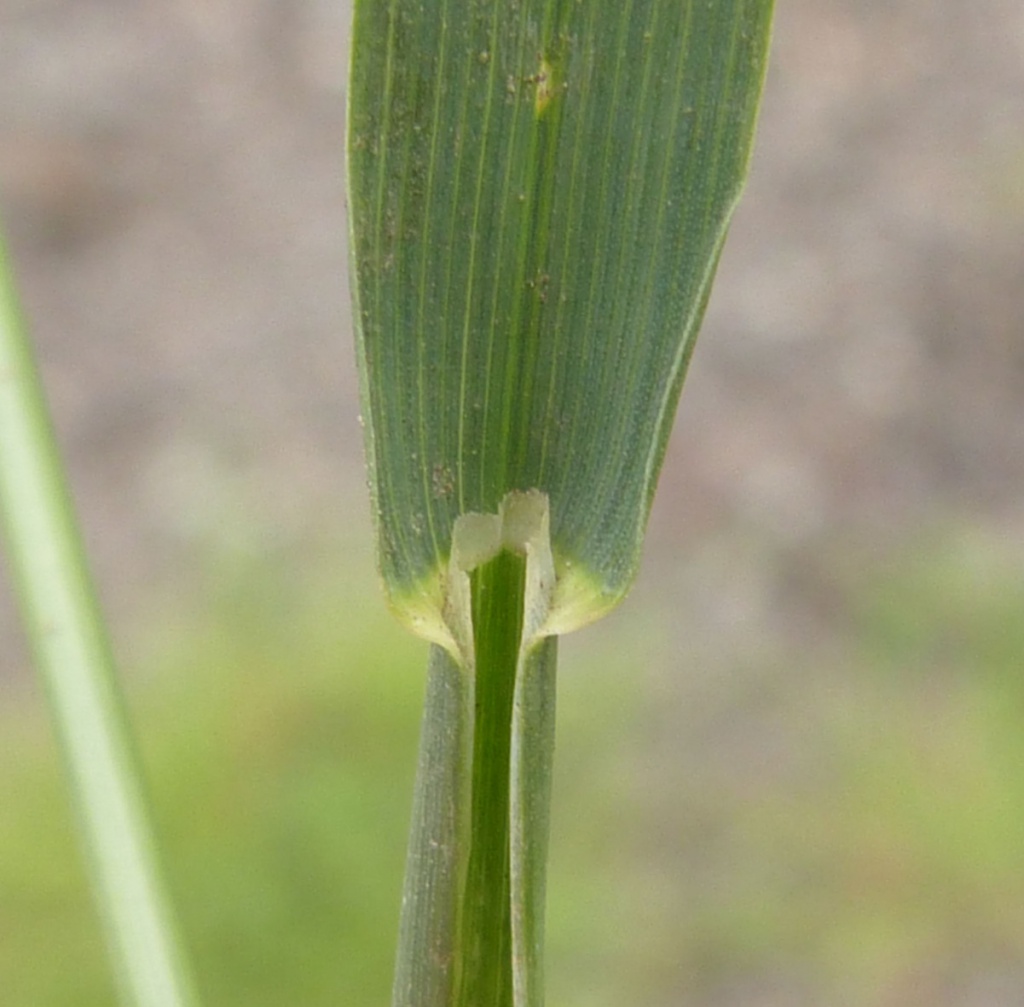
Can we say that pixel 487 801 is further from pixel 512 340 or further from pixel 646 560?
pixel 646 560

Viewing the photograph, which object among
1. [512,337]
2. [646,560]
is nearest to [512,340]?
[512,337]

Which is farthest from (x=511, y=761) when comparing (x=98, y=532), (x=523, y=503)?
(x=98, y=532)

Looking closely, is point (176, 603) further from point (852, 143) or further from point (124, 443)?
point (852, 143)

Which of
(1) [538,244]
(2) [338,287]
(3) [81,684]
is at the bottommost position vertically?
(2) [338,287]

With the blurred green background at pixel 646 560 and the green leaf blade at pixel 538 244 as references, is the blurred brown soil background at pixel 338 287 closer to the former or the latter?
the blurred green background at pixel 646 560

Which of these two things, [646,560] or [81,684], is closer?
[81,684]

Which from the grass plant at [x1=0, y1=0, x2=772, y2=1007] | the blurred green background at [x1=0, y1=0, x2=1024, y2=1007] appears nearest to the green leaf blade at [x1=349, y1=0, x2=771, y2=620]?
the grass plant at [x1=0, y1=0, x2=772, y2=1007]

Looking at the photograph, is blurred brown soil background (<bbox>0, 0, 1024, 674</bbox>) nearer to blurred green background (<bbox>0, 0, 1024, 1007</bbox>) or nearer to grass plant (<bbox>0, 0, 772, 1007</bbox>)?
blurred green background (<bbox>0, 0, 1024, 1007</bbox>)

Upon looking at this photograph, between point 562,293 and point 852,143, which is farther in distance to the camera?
point 852,143
